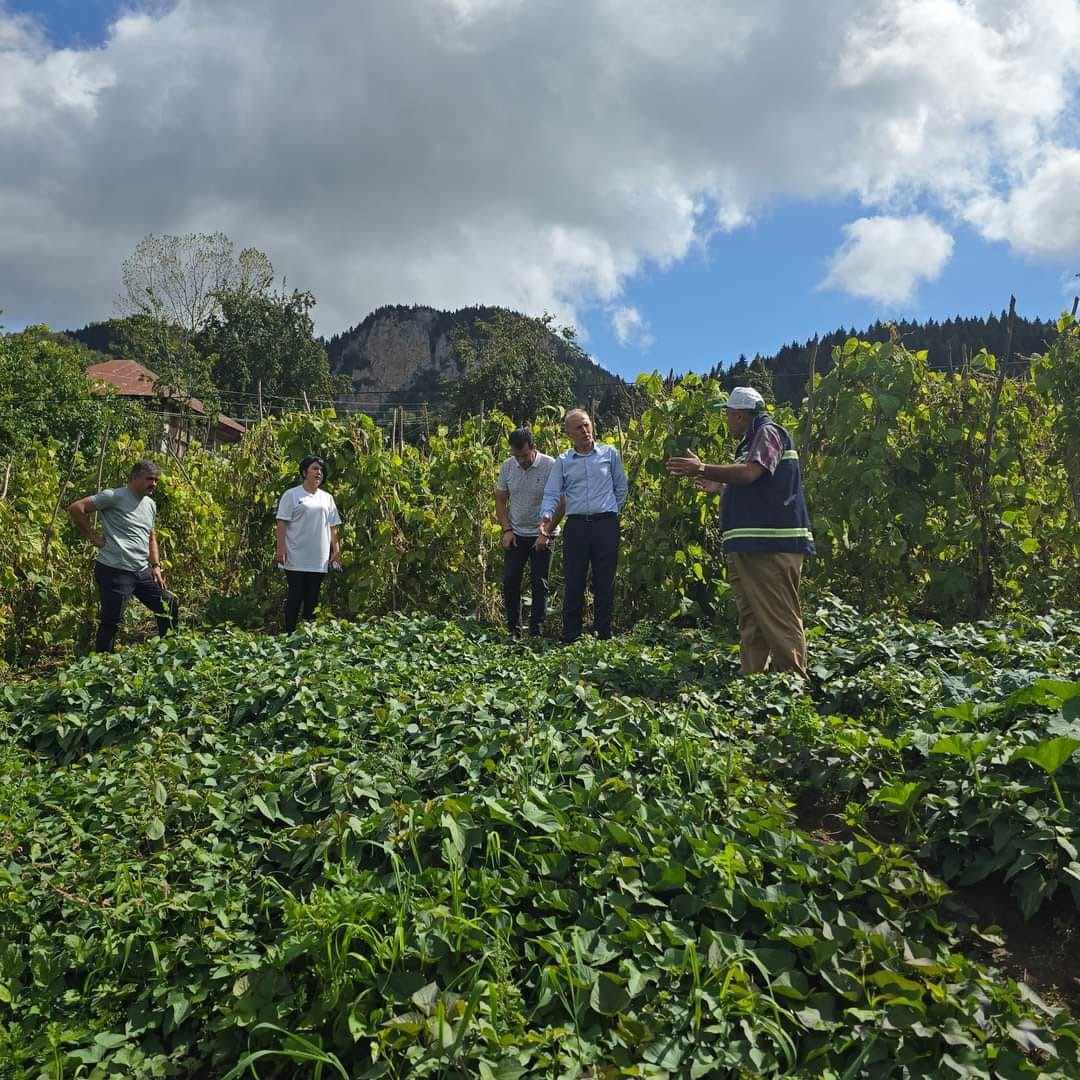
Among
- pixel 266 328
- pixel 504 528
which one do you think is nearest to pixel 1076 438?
pixel 504 528

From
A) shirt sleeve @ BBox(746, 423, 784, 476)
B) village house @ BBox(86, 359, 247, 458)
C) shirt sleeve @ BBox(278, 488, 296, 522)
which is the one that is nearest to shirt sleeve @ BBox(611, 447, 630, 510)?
shirt sleeve @ BBox(746, 423, 784, 476)

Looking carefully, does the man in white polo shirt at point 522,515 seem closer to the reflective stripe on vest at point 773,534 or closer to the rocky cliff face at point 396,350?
the reflective stripe on vest at point 773,534

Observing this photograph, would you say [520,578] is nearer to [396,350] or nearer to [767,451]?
[767,451]

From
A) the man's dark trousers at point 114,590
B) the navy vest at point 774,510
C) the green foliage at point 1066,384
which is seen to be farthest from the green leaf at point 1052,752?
the man's dark trousers at point 114,590

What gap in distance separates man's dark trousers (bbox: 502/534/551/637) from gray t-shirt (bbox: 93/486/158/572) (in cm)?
271

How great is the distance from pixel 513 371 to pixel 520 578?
32536 mm

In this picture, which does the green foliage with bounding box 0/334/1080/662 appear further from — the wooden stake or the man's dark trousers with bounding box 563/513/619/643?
the man's dark trousers with bounding box 563/513/619/643

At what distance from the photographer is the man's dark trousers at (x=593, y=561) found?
19.8 feet

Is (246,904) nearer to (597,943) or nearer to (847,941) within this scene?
(597,943)

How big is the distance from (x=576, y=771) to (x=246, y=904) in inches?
46.2

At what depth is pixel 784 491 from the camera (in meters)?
4.68

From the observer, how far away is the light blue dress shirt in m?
6.00

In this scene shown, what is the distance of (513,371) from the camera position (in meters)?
38.1

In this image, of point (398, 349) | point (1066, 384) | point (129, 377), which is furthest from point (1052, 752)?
point (398, 349)
